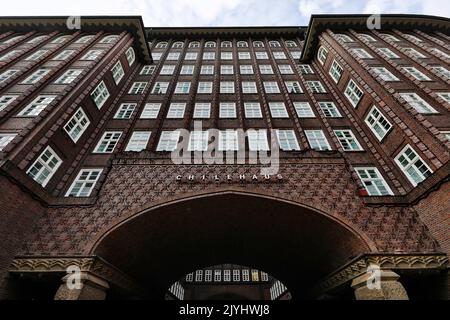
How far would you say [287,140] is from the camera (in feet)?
49.3

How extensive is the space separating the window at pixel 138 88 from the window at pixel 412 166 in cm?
1909

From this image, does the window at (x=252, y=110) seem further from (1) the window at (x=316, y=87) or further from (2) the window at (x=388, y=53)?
(2) the window at (x=388, y=53)

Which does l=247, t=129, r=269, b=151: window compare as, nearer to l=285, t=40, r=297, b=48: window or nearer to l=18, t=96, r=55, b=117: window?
l=18, t=96, r=55, b=117: window

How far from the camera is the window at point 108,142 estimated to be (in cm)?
1458

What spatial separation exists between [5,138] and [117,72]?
11.4 meters

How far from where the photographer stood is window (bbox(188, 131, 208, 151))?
14.3 metres

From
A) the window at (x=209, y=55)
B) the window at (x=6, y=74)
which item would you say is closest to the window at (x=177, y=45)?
the window at (x=209, y=55)

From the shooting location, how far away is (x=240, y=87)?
20578 mm

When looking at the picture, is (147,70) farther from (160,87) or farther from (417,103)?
(417,103)

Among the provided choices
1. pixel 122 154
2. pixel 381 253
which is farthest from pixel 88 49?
pixel 381 253

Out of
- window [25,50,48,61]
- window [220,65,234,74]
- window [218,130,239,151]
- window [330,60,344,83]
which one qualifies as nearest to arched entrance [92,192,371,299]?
window [218,130,239,151]

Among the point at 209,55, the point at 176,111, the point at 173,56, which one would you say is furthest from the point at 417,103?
the point at 173,56
